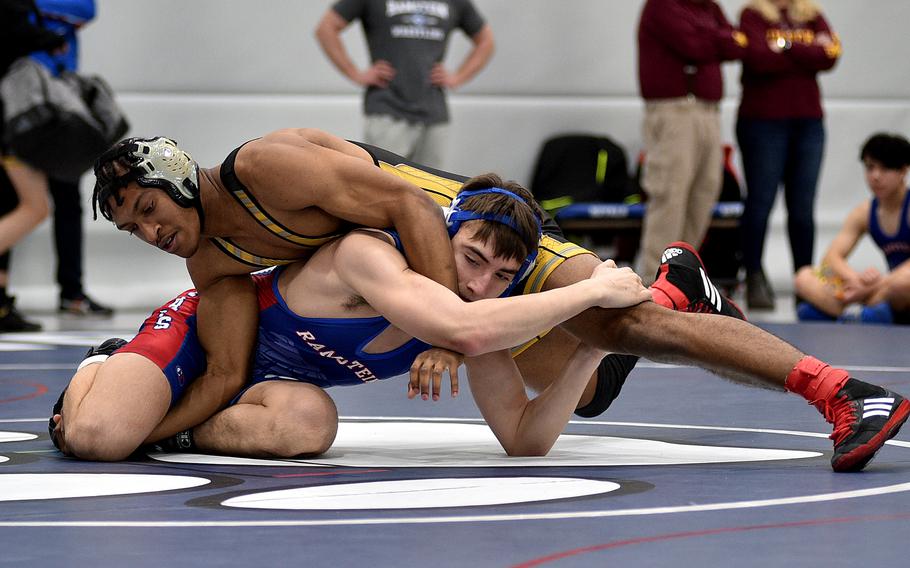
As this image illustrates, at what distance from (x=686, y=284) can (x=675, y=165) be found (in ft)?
14.2

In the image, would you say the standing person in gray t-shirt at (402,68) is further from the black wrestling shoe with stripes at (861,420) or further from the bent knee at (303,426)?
the black wrestling shoe with stripes at (861,420)

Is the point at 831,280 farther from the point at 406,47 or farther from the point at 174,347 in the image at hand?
the point at 174,347

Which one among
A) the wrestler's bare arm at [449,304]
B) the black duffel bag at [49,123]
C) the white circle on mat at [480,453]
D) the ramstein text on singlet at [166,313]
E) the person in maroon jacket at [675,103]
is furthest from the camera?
the person in maroon jacket at [675,103]

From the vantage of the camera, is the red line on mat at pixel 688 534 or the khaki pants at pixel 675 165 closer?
the red line on mat at pixel 688 534

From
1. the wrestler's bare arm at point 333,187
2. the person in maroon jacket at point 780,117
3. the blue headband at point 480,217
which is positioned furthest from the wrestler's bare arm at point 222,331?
the person in maroon jacket at point 780,117

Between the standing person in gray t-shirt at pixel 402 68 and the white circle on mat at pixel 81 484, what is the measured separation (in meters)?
4.66

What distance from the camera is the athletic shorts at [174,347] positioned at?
304 cm

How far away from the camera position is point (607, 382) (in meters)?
3.42

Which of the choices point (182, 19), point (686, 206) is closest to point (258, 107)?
point (182, 19)

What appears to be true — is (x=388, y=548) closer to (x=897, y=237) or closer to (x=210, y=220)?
(x=210, y=220)

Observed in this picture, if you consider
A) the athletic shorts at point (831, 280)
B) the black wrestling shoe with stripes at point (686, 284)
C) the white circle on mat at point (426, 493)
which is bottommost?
the athletic shorts at point (831, 280)

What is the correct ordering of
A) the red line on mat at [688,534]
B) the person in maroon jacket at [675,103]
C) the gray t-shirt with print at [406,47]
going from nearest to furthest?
the red line on mat at [688,534]
the gray t-shirt with print at [406,47]
the person in maroon jacket at [675,103]

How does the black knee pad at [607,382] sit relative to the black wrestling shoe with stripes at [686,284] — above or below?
below

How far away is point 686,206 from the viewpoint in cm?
777
